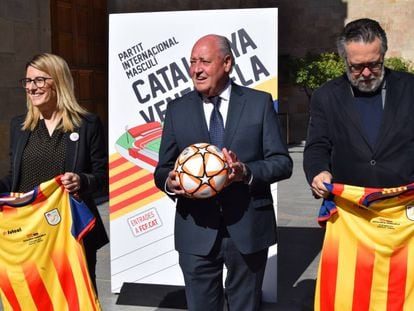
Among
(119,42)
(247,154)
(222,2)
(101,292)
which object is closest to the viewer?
(247,154)

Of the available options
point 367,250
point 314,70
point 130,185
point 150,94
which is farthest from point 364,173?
point 314,70

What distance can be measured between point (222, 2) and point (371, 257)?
13.8 m

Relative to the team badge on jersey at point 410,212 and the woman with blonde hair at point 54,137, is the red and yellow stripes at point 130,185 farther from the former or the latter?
the team badge on jersey at point 410,212

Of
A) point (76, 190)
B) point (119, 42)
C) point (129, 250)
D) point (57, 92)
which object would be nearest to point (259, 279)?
point (76, 190)

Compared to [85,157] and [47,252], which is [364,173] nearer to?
[85,157]

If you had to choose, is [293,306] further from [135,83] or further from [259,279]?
[135,83]

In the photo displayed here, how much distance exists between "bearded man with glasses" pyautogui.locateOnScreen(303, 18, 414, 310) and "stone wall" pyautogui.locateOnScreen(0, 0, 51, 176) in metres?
5.58

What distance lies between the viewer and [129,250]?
15.5 ft

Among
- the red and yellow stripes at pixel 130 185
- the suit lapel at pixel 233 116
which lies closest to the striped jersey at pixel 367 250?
the suit lapel at pixel 233 116

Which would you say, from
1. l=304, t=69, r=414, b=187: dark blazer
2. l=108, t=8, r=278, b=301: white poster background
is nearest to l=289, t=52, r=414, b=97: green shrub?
l=108, t=8, r=278, b=301: white poster background

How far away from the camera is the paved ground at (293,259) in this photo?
187 inches

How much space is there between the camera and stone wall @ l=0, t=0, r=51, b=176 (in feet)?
24.9

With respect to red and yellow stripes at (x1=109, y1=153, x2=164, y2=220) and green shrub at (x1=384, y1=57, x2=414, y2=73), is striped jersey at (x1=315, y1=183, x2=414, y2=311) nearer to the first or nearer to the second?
→ red and yellow stripes at (x1=109, y1=153, x2=164, y2=220)

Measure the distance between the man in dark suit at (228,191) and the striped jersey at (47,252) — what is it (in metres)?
0.60
